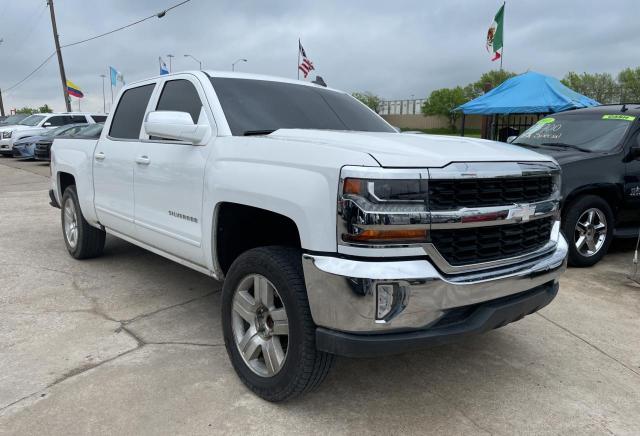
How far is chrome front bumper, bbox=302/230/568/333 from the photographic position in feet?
7.43

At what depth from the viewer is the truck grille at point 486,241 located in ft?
7.95

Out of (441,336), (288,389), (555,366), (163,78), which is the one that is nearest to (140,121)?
(163,78)

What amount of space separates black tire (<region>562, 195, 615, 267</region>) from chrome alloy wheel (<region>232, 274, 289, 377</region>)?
3.90 metres

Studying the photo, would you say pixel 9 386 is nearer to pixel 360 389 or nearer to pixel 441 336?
pixel 360 389

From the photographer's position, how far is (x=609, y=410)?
286cm

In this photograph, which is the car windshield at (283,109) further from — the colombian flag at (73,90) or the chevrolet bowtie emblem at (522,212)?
the colombian flag at (73,90)

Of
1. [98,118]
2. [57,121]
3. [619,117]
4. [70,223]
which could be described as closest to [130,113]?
[70,223]

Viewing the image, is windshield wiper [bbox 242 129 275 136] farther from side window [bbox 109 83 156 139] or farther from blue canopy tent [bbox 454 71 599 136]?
blue canopy tent [bbox 454 71 599 136]

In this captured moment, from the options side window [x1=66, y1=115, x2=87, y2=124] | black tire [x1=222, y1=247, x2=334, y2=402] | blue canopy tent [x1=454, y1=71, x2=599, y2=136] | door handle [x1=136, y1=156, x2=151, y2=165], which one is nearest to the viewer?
black tire [x1=222, y1=247, x2=334, y2=402]

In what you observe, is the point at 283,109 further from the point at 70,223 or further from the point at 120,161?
the point at 70,223

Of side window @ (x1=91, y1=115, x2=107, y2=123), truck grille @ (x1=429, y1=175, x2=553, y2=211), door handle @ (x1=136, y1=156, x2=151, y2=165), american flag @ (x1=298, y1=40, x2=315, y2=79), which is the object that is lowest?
truck grille @ (x1=429, y1=175, x2=553, y2=211)

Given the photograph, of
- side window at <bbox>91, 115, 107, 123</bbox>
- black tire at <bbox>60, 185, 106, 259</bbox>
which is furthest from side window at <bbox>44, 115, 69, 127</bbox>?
black tire at <bbox>60, 185, 106, 259</bbox>

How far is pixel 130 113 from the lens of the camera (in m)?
4.59

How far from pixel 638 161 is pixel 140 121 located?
18.0 ft
